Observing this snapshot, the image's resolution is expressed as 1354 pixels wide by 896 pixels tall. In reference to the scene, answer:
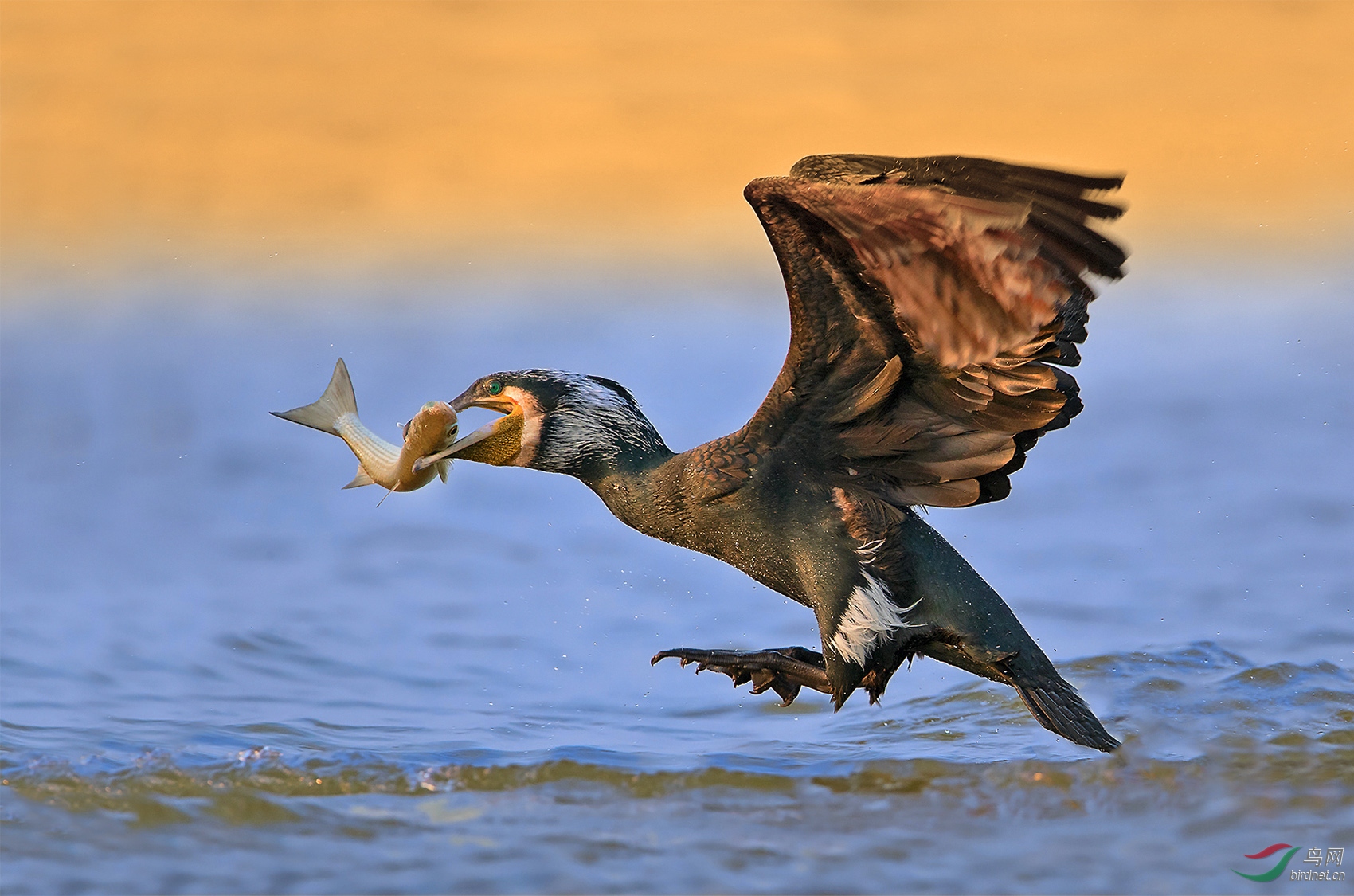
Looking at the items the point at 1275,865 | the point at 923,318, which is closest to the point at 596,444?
the point at 923,318

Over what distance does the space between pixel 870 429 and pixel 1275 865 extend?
184cm

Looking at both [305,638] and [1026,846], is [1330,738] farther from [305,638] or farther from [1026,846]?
[305,638]

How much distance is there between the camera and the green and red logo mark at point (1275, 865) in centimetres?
457

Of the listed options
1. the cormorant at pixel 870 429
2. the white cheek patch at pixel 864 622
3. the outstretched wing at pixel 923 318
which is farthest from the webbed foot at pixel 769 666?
the outstretched wing at pixel 923 318

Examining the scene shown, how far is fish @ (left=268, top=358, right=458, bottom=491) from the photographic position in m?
5.54

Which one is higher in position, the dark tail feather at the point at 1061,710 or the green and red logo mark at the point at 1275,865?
the dark tail feather at the point at 1061,710

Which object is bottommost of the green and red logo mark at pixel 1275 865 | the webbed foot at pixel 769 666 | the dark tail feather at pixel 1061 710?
the green and red logo mark at pixel 1275 865

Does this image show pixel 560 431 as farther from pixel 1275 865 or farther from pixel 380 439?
pixel 1275 865

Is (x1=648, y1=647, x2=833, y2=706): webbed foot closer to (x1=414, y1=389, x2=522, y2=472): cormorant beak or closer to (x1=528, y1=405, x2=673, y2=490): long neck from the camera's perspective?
(x1=528, y1=405, x2=673, y2=490): long neck

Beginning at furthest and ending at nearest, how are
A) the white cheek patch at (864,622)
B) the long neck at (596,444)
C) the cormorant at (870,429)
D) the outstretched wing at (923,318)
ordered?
the long neck at (596,444) → the white cheek patch at (864,622) → the cormorant at (870,429) → the outstretched wing at (923,318)

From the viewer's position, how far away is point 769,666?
5.70 m

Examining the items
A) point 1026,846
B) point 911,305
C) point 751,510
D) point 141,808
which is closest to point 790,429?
point 751,510

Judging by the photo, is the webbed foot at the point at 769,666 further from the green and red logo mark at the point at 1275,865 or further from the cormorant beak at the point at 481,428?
the green and red logo mark at the point at 1275,865

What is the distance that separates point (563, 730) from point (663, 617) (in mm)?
1878
